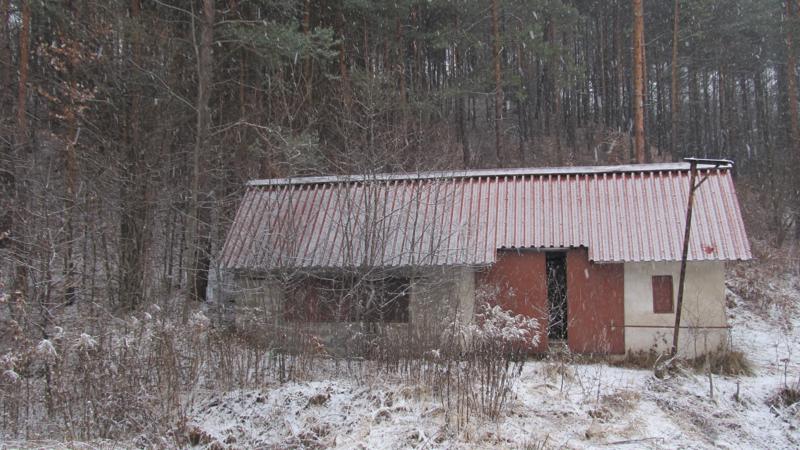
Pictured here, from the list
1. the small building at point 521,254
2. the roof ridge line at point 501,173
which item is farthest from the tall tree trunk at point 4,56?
the small building at point 521,254

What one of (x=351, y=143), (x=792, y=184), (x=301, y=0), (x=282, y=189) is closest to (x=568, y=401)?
(x=351, y=143)

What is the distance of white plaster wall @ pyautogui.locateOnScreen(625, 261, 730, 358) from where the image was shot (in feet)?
38.7

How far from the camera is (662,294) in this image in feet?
40.2

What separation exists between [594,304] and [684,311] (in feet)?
5.92

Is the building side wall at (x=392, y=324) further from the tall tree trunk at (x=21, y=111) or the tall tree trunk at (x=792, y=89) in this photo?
the tall tree trunk at (x=792, y=89)

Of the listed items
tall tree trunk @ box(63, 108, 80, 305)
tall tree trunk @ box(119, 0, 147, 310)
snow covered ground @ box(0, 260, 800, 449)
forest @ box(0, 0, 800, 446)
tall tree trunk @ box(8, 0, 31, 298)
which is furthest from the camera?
tall tree trunk @ box(119, 0, 147, 310)

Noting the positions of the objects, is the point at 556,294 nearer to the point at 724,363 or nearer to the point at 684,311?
the point at 684,311

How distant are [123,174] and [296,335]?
693 centimetres

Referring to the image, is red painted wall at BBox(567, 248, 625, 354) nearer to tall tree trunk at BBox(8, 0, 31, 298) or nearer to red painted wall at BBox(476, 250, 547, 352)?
red painted wall at BBox(476, 250, 547, 352)

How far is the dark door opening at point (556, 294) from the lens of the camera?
13.0 metres

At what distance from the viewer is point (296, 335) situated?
9.52m

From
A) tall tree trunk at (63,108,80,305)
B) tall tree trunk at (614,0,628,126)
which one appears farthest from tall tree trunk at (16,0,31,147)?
tall tree trunk at (614,0,628,126)

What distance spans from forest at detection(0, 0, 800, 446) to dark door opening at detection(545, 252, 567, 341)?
3494mm

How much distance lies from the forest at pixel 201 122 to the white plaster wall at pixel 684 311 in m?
5.11
